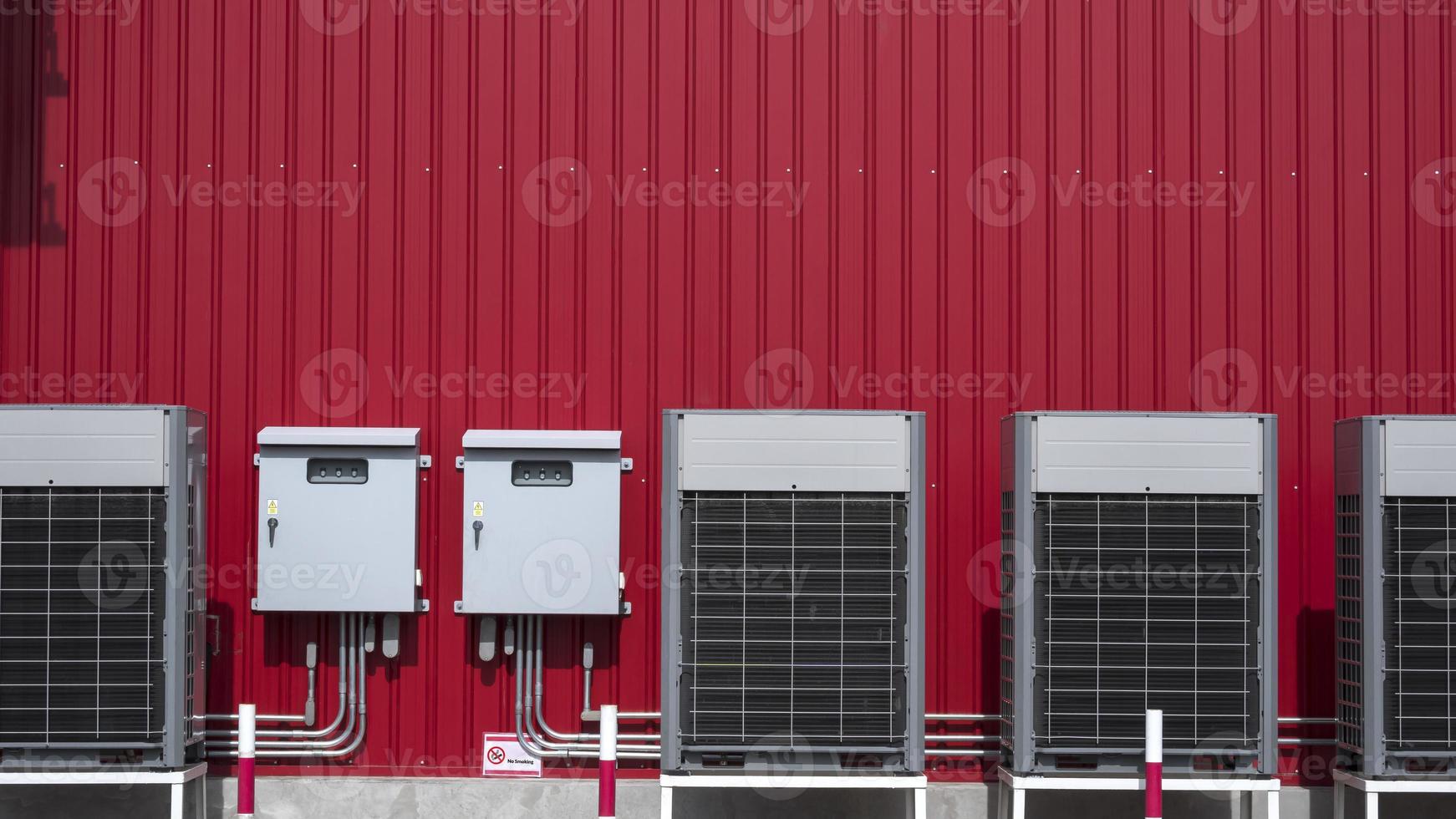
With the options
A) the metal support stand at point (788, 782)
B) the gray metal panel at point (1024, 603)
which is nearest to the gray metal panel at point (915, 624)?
the metal support stand at point (788, 782)

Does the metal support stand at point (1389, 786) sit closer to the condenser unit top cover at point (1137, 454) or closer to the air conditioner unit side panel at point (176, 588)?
the condenser unit top cover at point (1137, 454)

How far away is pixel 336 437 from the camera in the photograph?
718 cm

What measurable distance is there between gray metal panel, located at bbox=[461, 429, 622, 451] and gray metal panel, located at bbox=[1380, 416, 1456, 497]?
12.4 ft

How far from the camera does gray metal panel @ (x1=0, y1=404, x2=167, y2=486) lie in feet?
21.8

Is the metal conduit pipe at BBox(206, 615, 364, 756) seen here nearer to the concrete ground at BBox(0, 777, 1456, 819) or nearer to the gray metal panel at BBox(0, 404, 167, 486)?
the concrete ground at BBox(0, 777, 1456, 819)

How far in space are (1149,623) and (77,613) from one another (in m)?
5.10

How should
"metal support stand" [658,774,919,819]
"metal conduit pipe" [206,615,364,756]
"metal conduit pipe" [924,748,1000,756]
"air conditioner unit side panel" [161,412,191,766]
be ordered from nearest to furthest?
"metal support stand" [658,774,919,819]
"air conditioner unit side panel" [161,412,191,766]
"metal conduit pipe" [206,615,364,756]
"metal conduit pipe" [924,748,1000,756]

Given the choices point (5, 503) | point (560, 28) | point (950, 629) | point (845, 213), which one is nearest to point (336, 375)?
point (5, 503)

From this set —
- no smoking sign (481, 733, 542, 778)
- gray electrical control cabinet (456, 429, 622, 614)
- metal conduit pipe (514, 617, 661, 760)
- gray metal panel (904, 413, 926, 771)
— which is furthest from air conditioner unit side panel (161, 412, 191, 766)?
gray metal panel (904, 413, 926, 771)

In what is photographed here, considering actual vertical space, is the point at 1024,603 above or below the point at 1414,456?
below

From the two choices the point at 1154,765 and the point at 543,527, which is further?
the point at 543,527

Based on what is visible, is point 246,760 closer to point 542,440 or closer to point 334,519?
point 334,519

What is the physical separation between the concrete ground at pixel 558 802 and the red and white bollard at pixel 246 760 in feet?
5.15

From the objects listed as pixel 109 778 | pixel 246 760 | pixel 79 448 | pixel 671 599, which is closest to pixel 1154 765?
pixel 671 599
